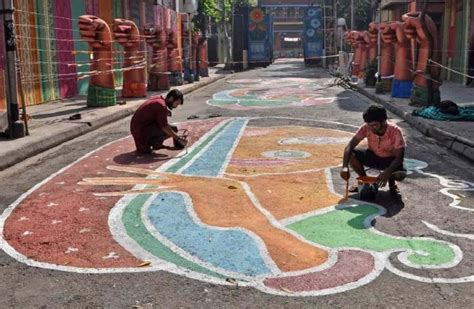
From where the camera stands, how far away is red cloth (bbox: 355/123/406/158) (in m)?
6.41

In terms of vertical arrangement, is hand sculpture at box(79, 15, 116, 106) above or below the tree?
below

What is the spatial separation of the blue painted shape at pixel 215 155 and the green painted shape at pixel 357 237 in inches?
A: 97.1

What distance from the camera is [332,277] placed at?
14.0 ft

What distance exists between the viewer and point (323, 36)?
4794cm

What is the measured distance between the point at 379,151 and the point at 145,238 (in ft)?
9.34

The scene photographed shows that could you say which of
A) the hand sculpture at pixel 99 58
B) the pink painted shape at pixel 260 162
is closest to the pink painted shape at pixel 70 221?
the pink painted shape at pixel 260 162

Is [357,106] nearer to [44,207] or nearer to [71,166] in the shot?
[71,166]

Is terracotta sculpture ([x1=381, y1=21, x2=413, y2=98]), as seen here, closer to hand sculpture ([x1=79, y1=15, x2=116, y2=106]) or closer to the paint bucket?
hand sculpture ([x1=79, y1=15, x2=116, y2=106])

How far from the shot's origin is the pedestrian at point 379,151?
20.4 feet

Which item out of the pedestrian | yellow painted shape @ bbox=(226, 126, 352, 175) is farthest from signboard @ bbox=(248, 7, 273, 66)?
the pedestrian

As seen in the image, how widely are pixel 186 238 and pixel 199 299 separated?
1231 mm

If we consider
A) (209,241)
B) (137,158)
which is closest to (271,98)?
(137,158)

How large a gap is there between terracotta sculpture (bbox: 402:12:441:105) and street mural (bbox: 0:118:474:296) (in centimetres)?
659

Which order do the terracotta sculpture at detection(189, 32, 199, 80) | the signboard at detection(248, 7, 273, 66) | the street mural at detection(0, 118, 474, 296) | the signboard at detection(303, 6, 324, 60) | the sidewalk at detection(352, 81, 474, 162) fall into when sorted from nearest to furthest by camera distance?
the street mural at detection(0, 118, 474, 296) < the sidewalk at detection(352, 81, 474, 162) < the terracotta sculpture at detection(189, 32, 199, 80) < the signboard at detection(248, 7, 273, 66) < the signboard at detection(303, 6, 324, 60)
